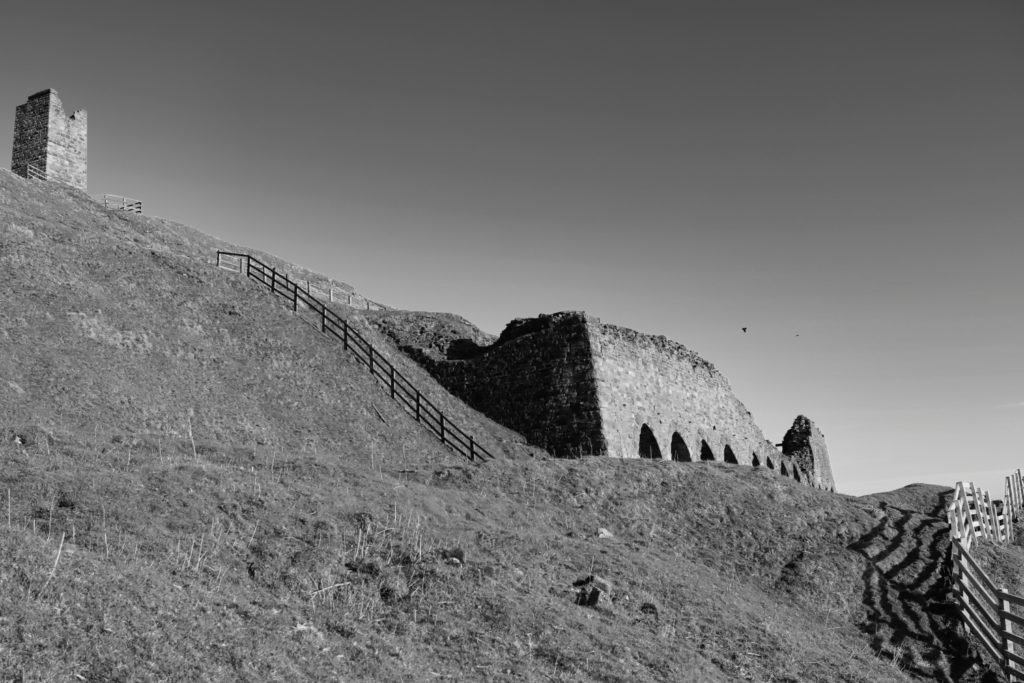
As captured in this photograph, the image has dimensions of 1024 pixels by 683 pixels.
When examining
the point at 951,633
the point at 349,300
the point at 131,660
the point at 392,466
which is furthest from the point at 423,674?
the point at 349,300

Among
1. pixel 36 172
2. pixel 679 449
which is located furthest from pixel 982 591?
pixel 36 172

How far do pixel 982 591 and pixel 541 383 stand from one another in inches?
732

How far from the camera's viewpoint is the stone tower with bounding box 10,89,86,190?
49500mm

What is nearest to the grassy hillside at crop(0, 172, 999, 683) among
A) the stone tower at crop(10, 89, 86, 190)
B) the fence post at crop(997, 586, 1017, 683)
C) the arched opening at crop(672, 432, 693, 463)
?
the fence post at crop(997, 586, 1017, 683)

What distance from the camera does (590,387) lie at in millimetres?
30234

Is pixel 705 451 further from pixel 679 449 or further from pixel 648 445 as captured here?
pixel 648 445

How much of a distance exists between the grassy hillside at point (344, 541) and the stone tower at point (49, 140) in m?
25.3

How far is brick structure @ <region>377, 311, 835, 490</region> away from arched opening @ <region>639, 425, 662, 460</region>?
4cm

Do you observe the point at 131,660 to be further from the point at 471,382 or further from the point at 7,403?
the point at 471,382

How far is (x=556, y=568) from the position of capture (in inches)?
520

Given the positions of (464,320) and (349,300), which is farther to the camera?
(349,300)

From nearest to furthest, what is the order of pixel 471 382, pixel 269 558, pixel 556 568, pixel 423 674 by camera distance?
pixel 423 674
pixel 269 558
pixel 556 568
pixel 471 382

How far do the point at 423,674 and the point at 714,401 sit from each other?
31.1 meters

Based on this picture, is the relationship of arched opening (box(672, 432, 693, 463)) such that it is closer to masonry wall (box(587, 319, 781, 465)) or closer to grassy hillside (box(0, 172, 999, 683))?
masonry wall (box(587, 319, 781, 465))
